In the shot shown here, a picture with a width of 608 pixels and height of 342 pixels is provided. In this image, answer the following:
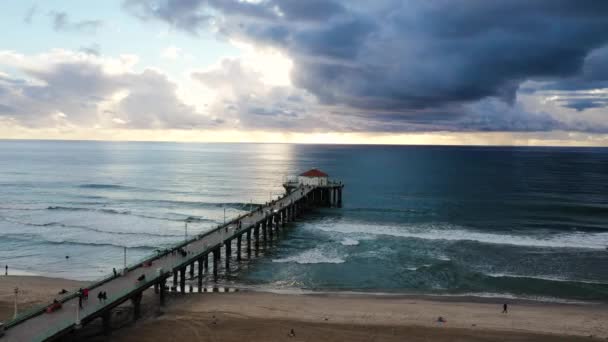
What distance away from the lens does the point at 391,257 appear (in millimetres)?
37938

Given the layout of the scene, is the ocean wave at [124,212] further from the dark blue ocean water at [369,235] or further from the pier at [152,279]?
the pier at [152,279]

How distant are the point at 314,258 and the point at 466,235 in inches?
718

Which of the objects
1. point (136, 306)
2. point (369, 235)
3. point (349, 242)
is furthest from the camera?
point (369, 235)

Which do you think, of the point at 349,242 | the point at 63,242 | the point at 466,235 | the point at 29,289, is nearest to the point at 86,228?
the point at 63,242

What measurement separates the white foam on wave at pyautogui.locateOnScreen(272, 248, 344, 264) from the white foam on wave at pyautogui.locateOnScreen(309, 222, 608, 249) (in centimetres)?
900

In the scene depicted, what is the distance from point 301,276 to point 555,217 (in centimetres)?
3956

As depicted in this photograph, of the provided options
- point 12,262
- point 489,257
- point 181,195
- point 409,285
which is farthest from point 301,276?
point 181,195

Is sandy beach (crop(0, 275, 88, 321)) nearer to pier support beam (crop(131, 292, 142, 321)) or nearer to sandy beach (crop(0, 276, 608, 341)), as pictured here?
sandy beach (crop(0, 276, 608, 341))

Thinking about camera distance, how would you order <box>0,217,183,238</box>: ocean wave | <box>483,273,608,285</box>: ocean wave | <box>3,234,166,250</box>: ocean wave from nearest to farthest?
<box>483,273,608,285</box>: ocean wave < <box>3,234,166,250</box>: ocean wave < <box>0,217,183,238</box>: ocean wave

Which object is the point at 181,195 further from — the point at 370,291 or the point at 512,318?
the point at 512,318

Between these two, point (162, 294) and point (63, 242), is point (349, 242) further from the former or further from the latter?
point (63, 242)

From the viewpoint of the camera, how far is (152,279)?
2527 centimetres

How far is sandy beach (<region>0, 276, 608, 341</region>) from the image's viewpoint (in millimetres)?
22484

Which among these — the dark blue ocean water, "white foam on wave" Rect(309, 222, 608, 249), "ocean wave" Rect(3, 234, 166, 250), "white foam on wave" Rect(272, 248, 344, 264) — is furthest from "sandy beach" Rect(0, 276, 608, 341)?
"white foam on wave" Rect(309, 222, 608, 249)
